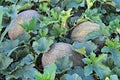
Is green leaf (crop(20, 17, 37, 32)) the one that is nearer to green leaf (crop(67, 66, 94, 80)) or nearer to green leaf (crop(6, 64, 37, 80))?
green leaf (crop(6, 64, 37, 80))

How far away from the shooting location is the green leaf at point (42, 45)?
58.5 inches

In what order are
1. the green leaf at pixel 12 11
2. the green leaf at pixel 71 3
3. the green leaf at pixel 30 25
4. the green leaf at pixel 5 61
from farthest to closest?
the green leaf at pixel 71 3 → the green leaf at pixel 12 11 → the green leaf at pixel 30 25 → the green leaf at pixel 5 61

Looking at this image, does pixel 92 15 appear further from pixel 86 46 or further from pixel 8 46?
pixel 8 46

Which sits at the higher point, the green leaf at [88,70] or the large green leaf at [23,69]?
the green leaf at [88,70]

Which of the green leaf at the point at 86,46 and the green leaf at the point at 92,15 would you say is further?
the green leaf at the point at 92,15

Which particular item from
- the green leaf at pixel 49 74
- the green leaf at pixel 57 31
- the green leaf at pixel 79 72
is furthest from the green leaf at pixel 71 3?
the green leaf at pixel 49 74

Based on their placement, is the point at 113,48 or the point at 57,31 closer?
the point at 113,48

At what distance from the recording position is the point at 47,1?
192 cm

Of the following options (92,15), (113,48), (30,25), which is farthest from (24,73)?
(92,15)

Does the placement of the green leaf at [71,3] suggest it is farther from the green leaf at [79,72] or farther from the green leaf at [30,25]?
the green leaf at [79,72]

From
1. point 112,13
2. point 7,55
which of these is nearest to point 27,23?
point 7,55

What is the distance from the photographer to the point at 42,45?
1.50m

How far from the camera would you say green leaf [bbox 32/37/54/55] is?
148 cm

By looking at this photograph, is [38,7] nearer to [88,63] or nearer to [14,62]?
[14,62]
